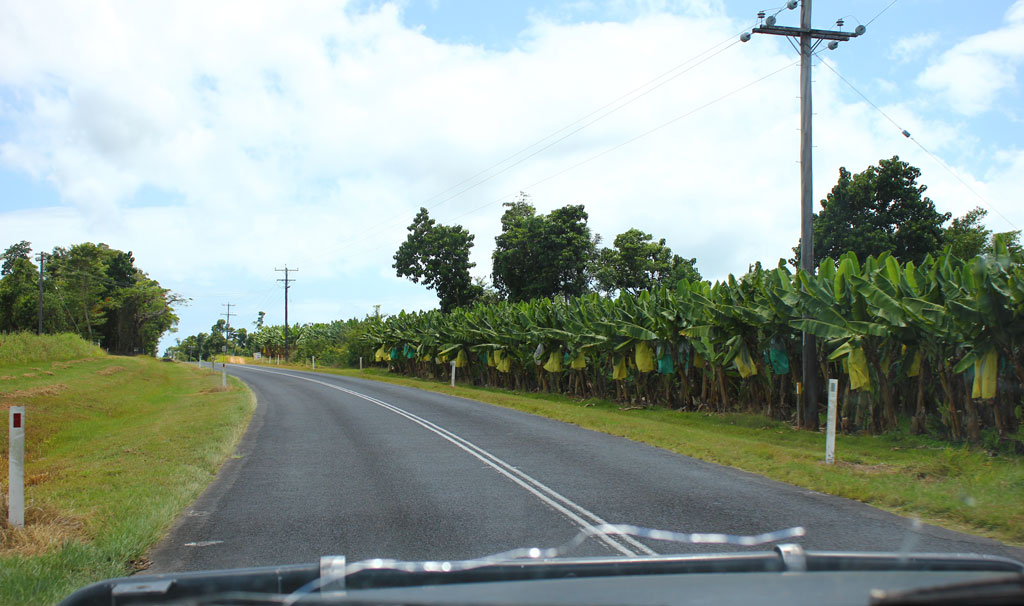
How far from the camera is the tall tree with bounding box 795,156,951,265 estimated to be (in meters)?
33.9

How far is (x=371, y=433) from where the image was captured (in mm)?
16641

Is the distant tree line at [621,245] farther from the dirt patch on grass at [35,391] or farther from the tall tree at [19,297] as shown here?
the tall tree at [19,297]

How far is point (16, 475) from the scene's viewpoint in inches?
291

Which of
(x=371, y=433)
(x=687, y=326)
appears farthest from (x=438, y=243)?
(x=371, y=433)

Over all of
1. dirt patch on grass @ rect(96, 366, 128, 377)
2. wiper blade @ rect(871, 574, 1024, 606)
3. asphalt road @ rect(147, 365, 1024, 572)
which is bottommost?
dirt patch on grass @ rect(96, 366, 128, 377)

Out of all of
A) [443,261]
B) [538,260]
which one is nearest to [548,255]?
[538,260]

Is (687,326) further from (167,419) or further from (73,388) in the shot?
(73,388)

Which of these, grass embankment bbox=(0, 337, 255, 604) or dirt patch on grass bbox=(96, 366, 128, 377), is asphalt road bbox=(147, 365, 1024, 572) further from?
dirt patch on grass bbox=(96, 366, 128, 377)

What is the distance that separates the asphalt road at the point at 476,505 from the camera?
7051 millimetres

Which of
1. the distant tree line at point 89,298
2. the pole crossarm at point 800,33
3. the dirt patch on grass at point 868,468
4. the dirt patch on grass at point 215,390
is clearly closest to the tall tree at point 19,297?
the distant tree line at point 89,298

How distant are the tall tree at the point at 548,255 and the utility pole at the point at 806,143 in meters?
28.3

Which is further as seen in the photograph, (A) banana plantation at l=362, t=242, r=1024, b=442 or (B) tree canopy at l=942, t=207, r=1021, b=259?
(B) tree canopy at l=942, t=207, r=1021, b=259

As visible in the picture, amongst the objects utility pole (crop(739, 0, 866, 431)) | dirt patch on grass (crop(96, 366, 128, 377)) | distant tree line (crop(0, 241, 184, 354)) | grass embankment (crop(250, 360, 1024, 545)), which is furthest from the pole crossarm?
distant tree line (crop(0, 241, 184, 354))

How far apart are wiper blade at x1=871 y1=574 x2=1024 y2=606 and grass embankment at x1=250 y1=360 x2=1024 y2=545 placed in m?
6.87
